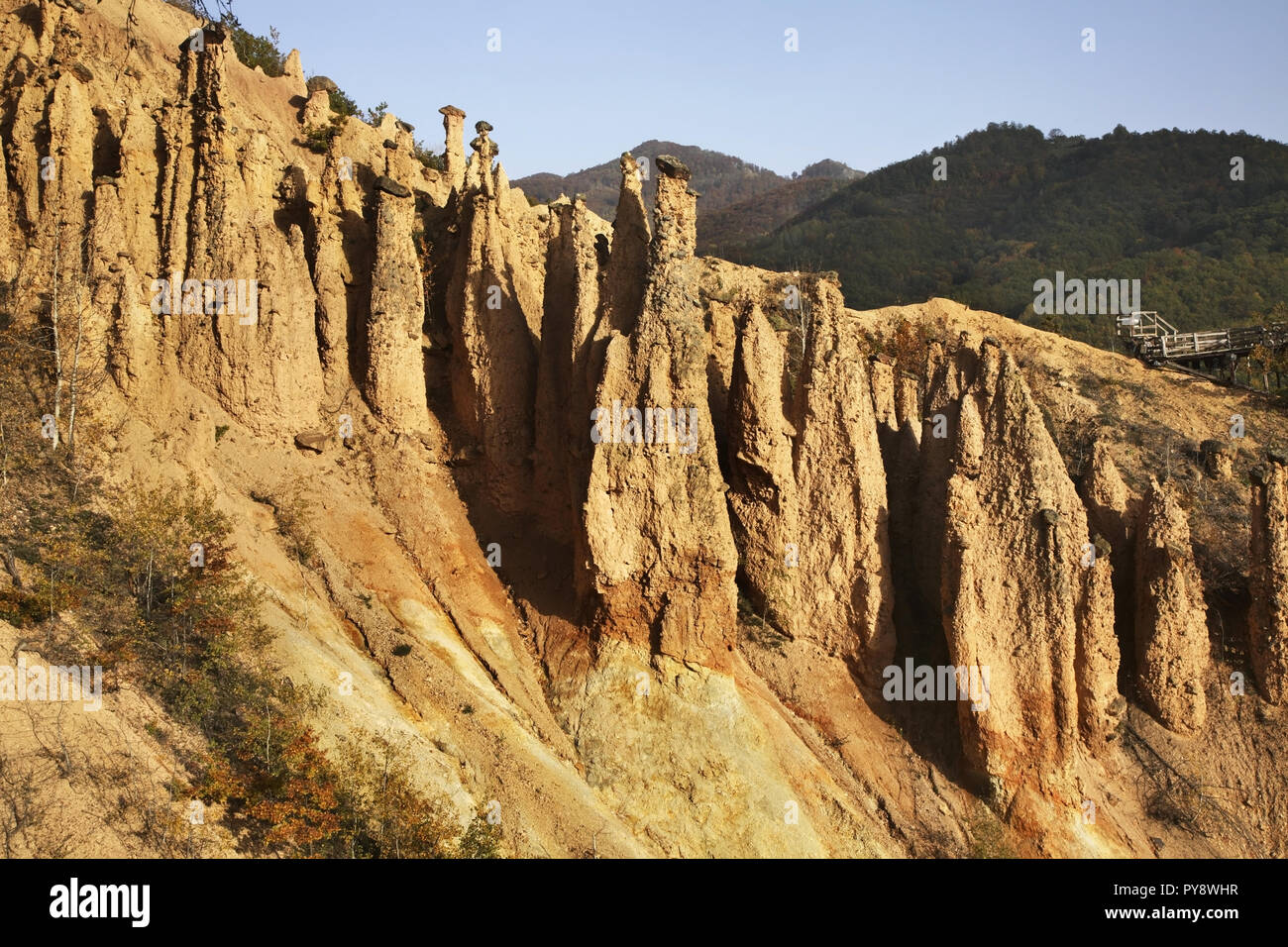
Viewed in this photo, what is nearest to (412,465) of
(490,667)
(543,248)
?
(490,667)

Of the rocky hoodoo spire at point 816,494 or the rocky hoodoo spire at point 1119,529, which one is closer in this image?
the rocky hoodoo spire at point 816,494

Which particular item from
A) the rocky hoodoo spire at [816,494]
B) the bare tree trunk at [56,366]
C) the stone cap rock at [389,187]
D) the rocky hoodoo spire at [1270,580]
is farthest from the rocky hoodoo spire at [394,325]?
the rocky hoodoo spire at [1270,580]

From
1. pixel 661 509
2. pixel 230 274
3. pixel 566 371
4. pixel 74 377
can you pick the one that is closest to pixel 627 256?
pixel 566 371

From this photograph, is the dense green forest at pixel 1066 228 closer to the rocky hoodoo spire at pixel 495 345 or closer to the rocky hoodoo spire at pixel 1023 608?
the rocky hoodoo spire at pixel 1023 608

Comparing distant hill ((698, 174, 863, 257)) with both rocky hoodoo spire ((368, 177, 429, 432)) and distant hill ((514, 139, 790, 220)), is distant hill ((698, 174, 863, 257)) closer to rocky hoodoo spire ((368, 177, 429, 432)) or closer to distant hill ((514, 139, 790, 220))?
distant hill ((514, 139, 790, 220))

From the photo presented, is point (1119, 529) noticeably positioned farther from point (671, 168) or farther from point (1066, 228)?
point (1066, 228)

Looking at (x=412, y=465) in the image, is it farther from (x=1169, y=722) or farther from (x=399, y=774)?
(x=1169, y=722)
